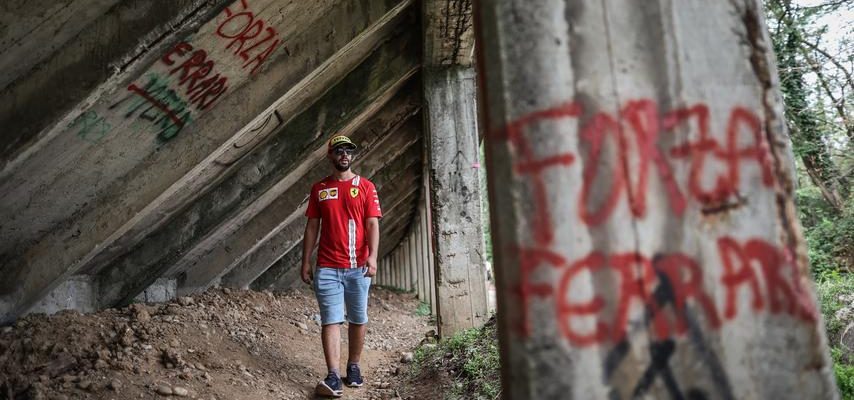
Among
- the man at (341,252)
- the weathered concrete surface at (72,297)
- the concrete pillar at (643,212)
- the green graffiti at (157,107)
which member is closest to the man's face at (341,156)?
the man at (341,252)

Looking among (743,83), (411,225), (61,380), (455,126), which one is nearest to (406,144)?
(455,126)

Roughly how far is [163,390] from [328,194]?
64.9 inches

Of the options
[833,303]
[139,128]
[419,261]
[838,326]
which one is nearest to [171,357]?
[139,128]

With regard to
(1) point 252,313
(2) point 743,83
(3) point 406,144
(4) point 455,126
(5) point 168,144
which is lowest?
(2) point 743,83

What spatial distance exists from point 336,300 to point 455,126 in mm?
2388

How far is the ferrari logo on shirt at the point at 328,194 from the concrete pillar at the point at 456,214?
1563 millimetres

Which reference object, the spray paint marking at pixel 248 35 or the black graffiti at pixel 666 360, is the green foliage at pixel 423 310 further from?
the black graffiti at pixel 666 360

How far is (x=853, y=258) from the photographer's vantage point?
8.72m

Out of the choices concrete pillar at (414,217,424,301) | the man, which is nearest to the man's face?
the man

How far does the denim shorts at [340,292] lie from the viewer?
4406 mm

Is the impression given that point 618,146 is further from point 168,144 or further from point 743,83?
point 168,144

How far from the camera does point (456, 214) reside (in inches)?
232

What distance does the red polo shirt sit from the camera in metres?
4.46

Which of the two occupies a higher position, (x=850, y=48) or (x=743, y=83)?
(x=850, y=48)
